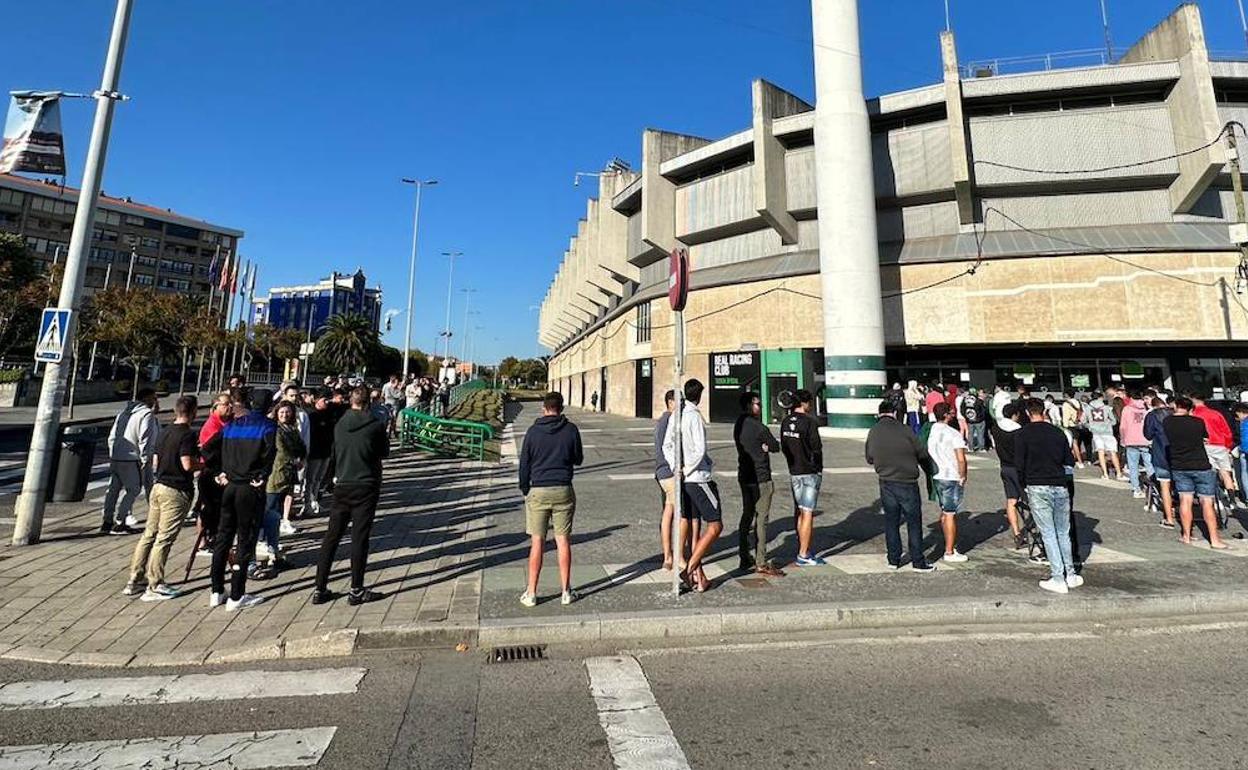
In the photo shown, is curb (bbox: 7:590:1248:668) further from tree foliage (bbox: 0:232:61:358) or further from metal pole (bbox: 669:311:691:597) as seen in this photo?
tree foliage (bbox: 0:232:61:358)

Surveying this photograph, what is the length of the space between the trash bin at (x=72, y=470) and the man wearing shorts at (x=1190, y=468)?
15.8 m

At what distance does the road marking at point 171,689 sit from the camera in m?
3.38

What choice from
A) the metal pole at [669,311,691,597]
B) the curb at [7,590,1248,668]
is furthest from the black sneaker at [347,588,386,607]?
the metal pole at [669,311,691,597]

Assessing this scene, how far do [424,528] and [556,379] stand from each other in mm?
71232

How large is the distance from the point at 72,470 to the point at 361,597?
779 centimetres

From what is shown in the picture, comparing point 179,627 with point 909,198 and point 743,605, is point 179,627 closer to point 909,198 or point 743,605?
point 743,605

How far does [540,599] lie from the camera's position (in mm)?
4957

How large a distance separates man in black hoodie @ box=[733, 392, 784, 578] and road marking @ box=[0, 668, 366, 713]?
3822 mm

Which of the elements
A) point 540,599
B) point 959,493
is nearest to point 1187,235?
point 959,493

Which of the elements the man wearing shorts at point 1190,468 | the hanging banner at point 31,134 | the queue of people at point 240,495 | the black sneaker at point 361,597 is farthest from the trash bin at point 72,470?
the man wearing shorts at point 1190,468

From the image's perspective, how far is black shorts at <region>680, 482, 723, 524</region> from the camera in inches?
201

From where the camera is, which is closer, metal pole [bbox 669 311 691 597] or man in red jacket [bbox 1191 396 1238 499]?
metal pole [bbox 669 311 691 597]

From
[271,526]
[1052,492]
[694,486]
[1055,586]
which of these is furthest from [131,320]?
[1055,586]

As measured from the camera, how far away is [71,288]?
23.8 ft
